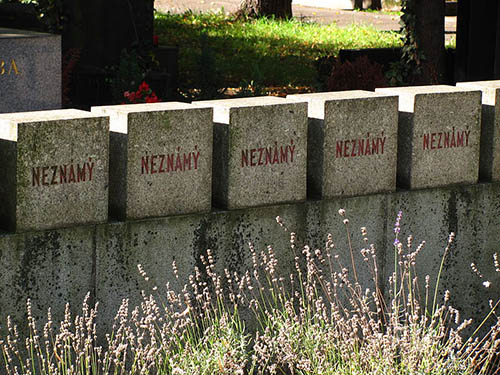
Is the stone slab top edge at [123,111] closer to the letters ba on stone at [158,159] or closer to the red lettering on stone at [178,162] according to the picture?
the letters ba on stone at [158,159]

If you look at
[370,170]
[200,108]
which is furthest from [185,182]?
[370,170]

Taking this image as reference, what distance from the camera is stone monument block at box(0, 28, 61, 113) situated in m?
9.46

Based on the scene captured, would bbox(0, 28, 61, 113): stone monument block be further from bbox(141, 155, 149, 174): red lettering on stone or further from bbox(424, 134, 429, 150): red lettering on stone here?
bbox(424, 134, 429, 150): red lettering on stone

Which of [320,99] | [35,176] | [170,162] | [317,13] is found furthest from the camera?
[317,13]

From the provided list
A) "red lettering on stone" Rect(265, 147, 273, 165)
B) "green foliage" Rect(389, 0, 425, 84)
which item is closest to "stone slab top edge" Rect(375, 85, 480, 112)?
"red lettering on stone" Rect(265, 147, 273, 165)

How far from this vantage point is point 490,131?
22.6ft

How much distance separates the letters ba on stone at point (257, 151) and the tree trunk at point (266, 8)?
58.7ft

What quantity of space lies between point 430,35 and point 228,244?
760cm

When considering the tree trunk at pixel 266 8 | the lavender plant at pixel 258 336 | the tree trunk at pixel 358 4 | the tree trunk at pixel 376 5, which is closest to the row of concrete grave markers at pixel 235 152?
the lavender plant at pixel 258 336

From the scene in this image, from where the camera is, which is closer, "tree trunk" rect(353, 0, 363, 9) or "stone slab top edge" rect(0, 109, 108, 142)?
"stone slab top edge" rect(0, 109, 108, 142)

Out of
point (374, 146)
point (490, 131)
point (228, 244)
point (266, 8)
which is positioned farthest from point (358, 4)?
point (228, 244)

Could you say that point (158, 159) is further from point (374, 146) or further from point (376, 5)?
point (376, 5)

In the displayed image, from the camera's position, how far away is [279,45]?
19938 millimetres

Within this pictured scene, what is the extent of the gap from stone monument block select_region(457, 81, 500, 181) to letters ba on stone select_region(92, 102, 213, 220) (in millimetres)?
1937
